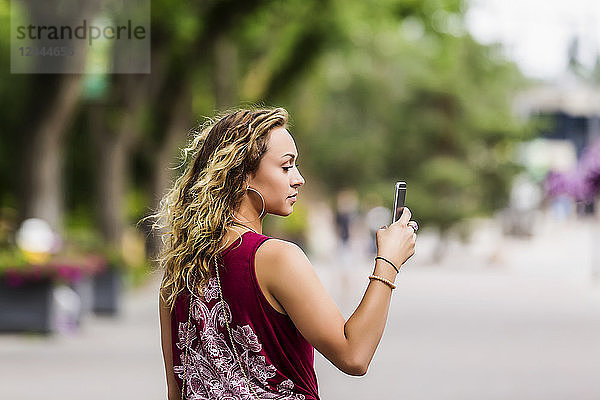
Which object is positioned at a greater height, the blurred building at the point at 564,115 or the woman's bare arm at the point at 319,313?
the blurred building at the point at 564,115

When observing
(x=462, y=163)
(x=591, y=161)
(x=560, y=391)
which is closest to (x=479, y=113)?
(x=462, y=163)

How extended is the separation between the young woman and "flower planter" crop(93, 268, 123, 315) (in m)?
14.6

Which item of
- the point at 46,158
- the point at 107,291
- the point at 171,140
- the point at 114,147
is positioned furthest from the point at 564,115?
the point at 46,158

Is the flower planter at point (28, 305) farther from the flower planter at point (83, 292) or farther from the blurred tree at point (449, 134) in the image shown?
the blurred tree at point (449, 134)

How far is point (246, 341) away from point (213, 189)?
0.37 meters

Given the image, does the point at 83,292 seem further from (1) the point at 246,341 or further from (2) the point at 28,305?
(1) the point at 246,341

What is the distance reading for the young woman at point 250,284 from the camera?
9.58ft

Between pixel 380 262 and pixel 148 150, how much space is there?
29155 millimetres

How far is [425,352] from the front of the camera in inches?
529

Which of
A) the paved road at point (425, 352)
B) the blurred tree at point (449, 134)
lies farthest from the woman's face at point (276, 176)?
the blurred tree at point (449, 134)

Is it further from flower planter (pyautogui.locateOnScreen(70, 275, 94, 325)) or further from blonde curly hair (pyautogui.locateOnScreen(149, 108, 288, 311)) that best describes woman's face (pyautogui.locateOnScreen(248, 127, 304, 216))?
flower planter (pyautogui.locateOnScreen(70, 275, 94, 325))

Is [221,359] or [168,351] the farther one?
[168,351]

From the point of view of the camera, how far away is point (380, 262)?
119 inches

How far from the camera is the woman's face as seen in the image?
311 centimetres
